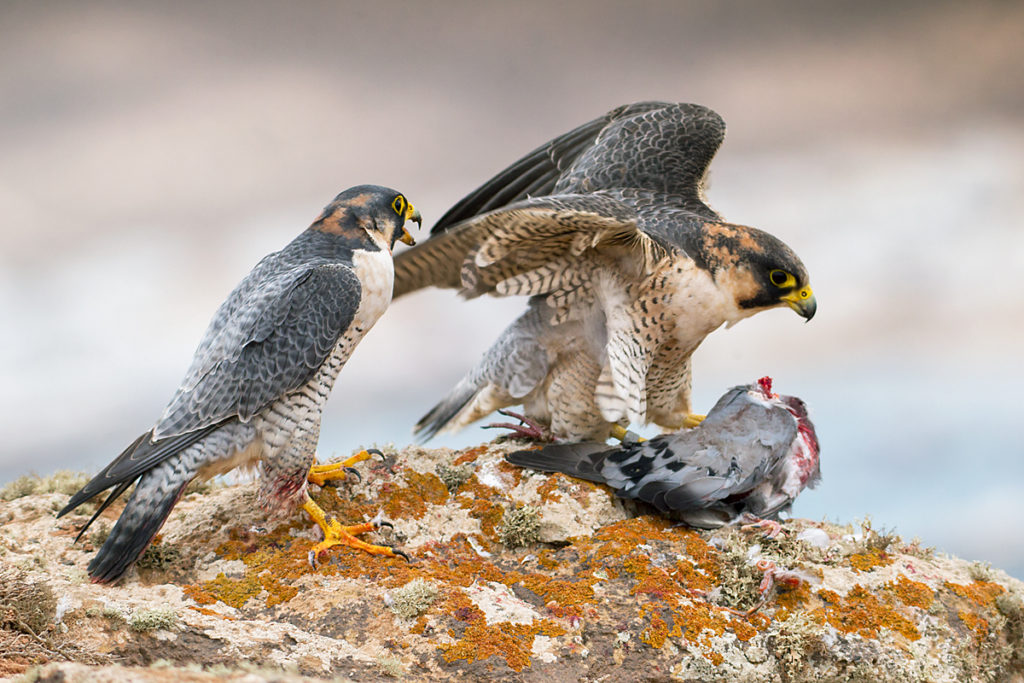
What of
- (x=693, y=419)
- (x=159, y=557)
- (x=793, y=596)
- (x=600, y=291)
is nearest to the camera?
(x=793, y=596)

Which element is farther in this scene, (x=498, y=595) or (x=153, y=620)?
(x=498, y=595)

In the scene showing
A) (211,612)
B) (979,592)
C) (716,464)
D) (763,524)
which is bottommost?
(211,612)

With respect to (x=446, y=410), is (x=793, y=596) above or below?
below

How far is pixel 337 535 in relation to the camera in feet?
17.0

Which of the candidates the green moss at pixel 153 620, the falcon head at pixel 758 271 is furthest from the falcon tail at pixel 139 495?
the falcon head at pixel 758 271

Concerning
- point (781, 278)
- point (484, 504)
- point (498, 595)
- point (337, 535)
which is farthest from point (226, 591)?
point (781, 278)

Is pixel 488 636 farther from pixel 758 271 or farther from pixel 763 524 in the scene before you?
pixel 758 271

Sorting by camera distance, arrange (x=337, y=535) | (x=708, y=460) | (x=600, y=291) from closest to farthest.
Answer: (x=337, y=535), (x=708, y=460), (x=600, y=291)

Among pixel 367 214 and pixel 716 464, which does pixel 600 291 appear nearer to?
pixel 716 464

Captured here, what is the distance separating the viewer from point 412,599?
177 inches

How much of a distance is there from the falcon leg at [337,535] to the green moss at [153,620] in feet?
3.42

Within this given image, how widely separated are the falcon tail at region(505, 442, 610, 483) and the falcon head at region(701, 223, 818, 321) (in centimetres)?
137

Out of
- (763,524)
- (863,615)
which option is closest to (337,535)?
(763,524)

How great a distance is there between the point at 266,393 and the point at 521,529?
1.74m
